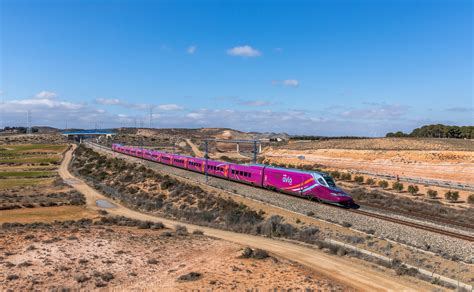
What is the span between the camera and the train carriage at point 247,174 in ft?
150

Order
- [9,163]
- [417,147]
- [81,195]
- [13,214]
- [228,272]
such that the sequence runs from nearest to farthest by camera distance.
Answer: [228,272], [13,214], [81,195], [417,147], [9,163]

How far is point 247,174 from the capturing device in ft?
158

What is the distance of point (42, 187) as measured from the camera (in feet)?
208

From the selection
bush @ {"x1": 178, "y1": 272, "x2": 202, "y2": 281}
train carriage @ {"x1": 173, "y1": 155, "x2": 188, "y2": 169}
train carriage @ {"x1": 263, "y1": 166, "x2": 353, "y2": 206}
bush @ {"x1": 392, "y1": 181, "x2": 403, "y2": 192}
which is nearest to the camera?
bush @ {"x1": 178, "y1": 272, "x2": 202, "y2": 281}

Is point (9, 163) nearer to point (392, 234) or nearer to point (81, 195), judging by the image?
point (81, 195)

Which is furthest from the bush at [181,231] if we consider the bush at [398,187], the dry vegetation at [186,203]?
the bush at [398,187]

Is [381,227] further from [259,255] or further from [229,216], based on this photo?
[229,216]

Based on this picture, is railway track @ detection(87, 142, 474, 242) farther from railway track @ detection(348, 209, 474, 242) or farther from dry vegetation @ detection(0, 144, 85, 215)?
dry vegetation @ detection(0, 144, 85, 215)

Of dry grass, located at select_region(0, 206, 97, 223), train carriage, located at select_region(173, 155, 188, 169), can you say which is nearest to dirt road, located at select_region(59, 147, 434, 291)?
dry grass, located at select_region(0, 206, 97, 223)

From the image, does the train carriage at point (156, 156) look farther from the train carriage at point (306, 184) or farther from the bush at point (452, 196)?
the bush at point (452, 196)

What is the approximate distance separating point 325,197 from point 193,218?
12546 mm

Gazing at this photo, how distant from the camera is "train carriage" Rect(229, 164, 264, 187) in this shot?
4559 cm

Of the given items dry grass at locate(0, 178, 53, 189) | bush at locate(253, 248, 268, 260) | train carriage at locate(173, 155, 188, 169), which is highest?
train carriage at locate(173, 155, 188, 169)

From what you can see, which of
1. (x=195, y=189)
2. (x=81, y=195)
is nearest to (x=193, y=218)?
(x=195, y=189)
